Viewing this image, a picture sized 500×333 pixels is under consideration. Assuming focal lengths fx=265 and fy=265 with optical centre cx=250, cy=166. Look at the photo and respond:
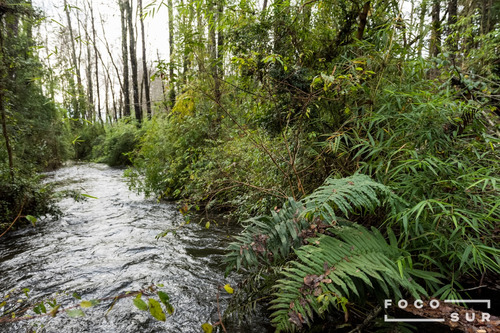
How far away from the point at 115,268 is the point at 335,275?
260 centimetres

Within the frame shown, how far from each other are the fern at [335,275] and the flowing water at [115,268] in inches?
29.1

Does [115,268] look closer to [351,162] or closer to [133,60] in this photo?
[351,162]

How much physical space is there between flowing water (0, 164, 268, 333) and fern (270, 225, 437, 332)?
2.42ft

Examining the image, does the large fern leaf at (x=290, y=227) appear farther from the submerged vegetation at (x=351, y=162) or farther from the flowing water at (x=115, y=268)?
the flowing water at (x=115, y=268)

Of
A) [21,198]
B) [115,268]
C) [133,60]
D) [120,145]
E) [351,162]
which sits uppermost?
[133,60]

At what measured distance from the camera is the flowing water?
208cm

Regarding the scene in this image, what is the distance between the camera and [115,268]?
9.80ft

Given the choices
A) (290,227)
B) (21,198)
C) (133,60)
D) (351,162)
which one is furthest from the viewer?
(133,60)

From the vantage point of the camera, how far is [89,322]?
2.08 meters

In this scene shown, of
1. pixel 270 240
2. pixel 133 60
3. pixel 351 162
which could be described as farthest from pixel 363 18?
pixel 133 60

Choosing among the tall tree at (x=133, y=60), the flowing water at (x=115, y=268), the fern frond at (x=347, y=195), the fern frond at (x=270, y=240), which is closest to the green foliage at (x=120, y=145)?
the tall tree at (x=133, y=60)

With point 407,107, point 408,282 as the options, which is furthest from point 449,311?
point 407,107

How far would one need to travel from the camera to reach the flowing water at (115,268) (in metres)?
2.08

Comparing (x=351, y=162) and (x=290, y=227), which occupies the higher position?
(x=351, y=162)
